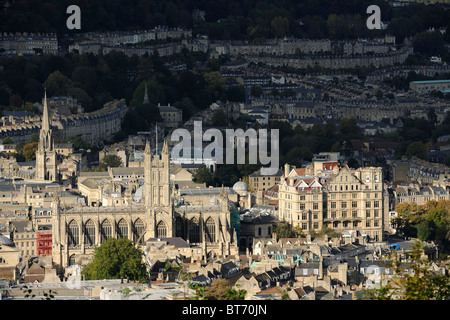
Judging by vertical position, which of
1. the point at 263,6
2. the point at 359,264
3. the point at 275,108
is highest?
the point at 263,6

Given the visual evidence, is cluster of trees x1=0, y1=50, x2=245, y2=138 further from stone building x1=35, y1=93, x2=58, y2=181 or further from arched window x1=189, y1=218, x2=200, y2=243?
arched window x1=189, y1=218, x2=200, y2=243

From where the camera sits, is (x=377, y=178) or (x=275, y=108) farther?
(x=275, y=108)

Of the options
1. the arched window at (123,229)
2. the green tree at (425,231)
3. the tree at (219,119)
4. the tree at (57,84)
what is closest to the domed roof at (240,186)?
the green tree at (425,231)

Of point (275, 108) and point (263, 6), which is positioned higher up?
point (263, 6)

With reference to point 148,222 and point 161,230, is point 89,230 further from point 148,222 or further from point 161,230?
point 161,230
